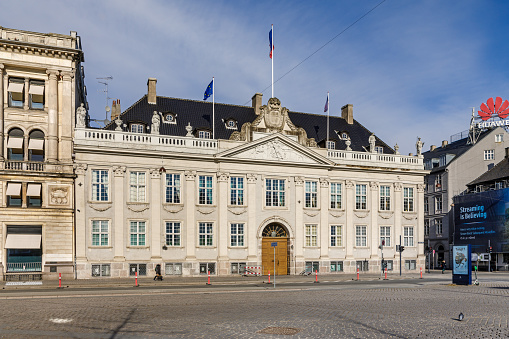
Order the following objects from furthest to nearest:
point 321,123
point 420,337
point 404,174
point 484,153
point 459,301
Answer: point 484,153 → point 321,123 → point 404,174 → point 459,301 → point 420,337

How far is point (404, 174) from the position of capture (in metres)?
54.4

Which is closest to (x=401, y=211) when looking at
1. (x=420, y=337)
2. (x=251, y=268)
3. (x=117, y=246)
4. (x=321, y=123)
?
(x=321, y=123)

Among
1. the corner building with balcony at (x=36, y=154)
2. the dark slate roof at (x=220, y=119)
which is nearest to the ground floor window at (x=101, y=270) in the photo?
the corner building with balcony at (x=36, y=154)

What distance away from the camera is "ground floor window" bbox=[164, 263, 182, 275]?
44325 millimetres

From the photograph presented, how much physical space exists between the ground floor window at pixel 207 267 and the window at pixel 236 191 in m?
5.94

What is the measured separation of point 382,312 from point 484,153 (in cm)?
6491

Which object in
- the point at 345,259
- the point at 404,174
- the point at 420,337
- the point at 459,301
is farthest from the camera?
the point at 404,174

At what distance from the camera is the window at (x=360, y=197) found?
2058 inches

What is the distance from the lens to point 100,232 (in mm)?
42625

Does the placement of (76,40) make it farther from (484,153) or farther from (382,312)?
(484,153)

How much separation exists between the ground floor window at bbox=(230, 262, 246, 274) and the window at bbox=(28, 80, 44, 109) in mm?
21783

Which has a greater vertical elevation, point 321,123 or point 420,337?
point 321,123

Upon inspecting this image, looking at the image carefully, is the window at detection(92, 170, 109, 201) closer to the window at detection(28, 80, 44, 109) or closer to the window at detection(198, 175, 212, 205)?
the window at detection(28, 80, 44, 109)

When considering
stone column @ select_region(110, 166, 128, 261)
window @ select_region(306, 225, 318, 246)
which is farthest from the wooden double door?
stone column @ select_region(110, 166, 128, 261)
